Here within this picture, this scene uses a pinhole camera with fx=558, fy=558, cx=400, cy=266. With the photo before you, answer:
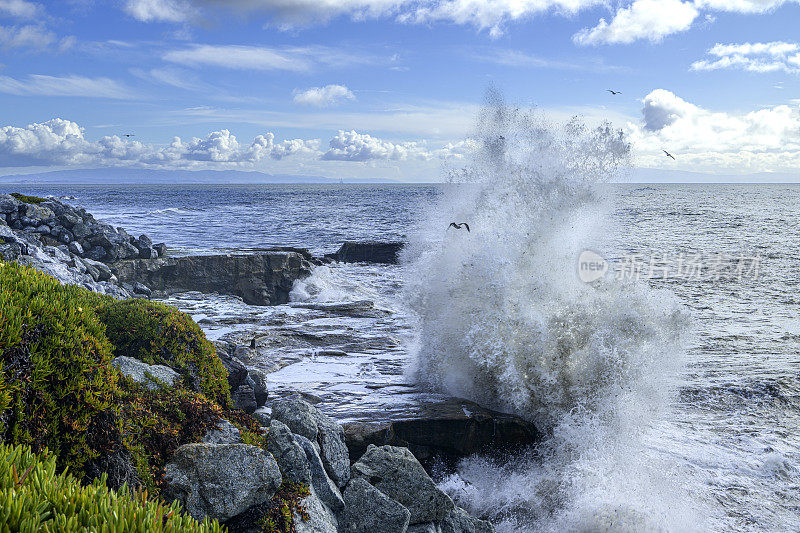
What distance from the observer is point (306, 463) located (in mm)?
5039

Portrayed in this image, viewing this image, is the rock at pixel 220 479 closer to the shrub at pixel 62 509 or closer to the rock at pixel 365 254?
the shrub at pixel 62 509

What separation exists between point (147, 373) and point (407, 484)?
2856 mm

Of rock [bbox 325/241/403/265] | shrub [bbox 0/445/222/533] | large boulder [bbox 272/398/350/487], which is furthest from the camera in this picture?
rock [bbox 325/241/403/265]

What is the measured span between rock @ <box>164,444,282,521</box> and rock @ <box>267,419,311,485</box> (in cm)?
36

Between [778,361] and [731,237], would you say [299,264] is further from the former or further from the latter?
[731,237]

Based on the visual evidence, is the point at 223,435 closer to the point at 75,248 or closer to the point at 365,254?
the point at 75,248

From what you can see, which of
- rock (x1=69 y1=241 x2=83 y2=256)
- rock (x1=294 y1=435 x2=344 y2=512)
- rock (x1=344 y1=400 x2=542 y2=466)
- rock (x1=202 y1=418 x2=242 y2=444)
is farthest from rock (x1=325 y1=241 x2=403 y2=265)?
rock (x1=294 y1=435 x2=344 y2=512)

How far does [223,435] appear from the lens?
5.37 m

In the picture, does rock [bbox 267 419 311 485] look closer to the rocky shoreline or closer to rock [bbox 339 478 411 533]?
the rocky shoreline

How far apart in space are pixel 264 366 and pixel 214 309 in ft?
19.1

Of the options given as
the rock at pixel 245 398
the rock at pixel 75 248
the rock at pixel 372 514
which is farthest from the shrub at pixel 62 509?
the rock at pixel 75 248

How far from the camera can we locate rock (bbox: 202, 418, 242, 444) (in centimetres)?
529

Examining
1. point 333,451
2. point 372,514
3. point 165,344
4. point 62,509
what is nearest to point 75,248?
point 165,344

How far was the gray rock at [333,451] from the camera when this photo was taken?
5594 mm
